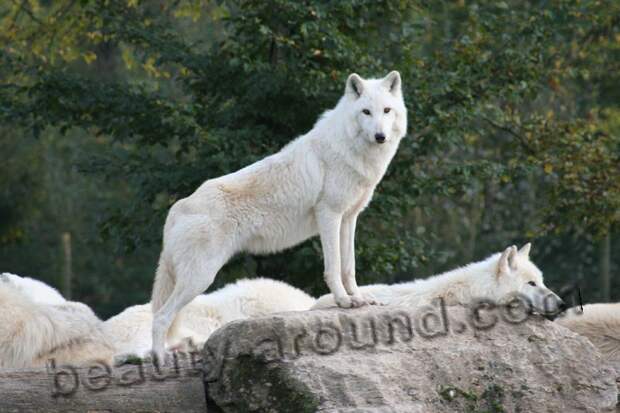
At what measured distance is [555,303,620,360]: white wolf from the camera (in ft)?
28.2

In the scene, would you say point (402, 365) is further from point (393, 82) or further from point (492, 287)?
point (393, 82)

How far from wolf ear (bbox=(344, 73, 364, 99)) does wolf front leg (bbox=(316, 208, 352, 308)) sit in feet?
2.92

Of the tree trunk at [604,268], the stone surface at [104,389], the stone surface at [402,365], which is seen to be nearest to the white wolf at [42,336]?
the stone surface at [104,389]

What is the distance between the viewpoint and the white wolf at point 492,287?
7.85 m

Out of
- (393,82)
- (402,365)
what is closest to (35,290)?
(402,365)

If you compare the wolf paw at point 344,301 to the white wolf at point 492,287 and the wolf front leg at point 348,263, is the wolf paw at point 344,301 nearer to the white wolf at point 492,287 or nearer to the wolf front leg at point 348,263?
the wolf front leg at point 348,263

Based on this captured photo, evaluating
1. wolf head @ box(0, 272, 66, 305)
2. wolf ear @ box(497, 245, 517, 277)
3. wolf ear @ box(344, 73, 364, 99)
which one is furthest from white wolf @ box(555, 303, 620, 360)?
wolf head @ box(0, 272, 66, 305)

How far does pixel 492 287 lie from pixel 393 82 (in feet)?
6.11

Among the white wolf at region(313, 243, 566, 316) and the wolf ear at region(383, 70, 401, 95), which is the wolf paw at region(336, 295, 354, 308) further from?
the wolf ear at region(383, 70, 401, 95)

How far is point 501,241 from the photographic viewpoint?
2236 cm

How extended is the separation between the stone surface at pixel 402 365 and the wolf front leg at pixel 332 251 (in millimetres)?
150

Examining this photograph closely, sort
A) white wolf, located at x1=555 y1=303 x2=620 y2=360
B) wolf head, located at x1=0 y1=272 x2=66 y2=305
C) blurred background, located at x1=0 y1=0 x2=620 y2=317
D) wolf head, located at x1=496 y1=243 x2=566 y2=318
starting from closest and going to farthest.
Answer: wolf head, located at x1=496 y1=243 x2=566 y2=318 → wolf head, located at x1=0 y1=272 x2=66 y2=305 → white wolf, located at x1=555 y1=303 x2=620 y2=360 → blurred background, located at x1=0 y1=0 x2=620 y2=317

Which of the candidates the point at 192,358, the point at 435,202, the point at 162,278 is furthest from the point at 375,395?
the point at 435,202

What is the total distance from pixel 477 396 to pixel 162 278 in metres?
2.37
